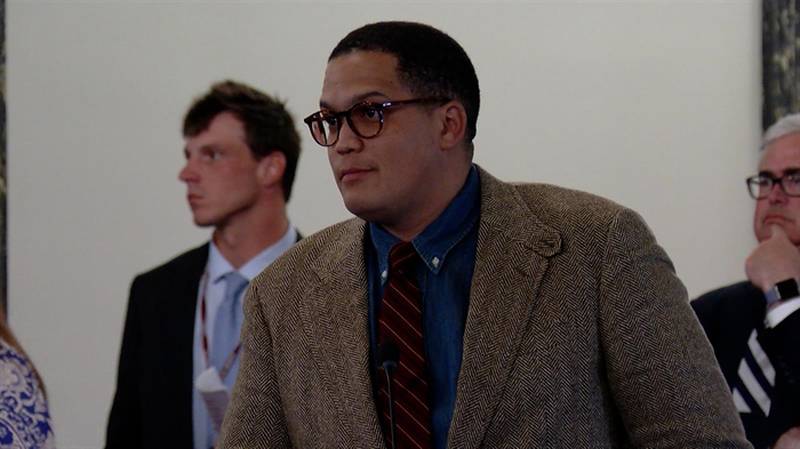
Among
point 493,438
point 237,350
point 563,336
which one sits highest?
point 563,336

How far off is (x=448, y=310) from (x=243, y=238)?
245 centimetres

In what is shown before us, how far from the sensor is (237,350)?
431cm

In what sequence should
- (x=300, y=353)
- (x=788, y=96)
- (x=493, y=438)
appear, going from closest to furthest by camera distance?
(x=493, y=438), (x=300, y=353), (x=788, y=96)

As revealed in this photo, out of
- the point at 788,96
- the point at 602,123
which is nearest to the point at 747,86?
the point at 788,96

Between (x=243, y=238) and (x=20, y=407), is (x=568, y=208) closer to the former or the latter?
(x=20, y=407)

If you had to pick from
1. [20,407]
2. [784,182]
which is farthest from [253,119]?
[20,407]

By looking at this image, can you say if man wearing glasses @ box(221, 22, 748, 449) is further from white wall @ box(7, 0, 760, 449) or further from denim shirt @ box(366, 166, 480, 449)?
white wall @ box(7, 0, 760, 449)

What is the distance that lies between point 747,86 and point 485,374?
156 inches

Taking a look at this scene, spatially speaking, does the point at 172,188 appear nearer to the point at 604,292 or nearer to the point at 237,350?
the point at 237,350

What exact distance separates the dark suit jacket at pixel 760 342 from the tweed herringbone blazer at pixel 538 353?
4.88 feet

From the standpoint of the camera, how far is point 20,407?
2832 millimetres

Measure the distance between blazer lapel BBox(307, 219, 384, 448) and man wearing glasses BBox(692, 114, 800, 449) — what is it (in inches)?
65.6

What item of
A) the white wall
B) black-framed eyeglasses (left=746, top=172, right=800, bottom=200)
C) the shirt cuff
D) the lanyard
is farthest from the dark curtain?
the lanyard

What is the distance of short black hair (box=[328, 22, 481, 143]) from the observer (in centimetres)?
238
